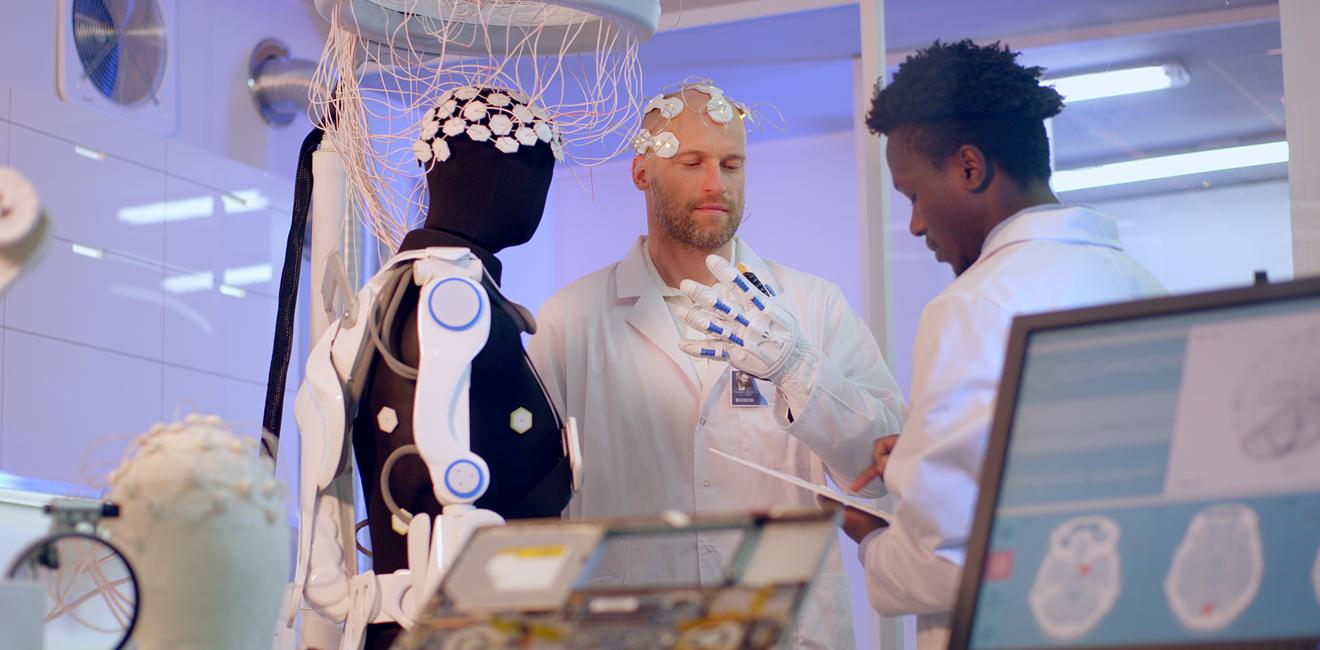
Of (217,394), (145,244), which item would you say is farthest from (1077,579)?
(217,394)

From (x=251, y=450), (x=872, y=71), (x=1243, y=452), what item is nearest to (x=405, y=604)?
(x=251, y=450)

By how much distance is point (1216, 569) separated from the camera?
99 centimetres

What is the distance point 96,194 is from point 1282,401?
378 cm

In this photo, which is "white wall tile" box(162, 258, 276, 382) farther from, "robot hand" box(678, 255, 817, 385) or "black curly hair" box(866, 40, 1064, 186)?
"black curly hair" box(866, 40, 1064, 186)

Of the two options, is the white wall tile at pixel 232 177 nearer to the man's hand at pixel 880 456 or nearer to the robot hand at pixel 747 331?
the robot hand at pixel 747 331

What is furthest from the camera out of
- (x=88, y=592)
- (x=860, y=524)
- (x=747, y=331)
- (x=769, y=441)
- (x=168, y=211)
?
(x=168, y=211)

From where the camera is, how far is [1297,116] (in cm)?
337

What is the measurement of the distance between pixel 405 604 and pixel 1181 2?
2.50m

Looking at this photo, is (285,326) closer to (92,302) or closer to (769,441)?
(769,441)

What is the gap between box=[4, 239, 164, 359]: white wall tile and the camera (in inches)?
155

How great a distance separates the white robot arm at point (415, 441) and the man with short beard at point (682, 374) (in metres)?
0.78

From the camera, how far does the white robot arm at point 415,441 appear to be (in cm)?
210

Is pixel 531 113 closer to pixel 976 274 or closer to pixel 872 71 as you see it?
pixel 976 274

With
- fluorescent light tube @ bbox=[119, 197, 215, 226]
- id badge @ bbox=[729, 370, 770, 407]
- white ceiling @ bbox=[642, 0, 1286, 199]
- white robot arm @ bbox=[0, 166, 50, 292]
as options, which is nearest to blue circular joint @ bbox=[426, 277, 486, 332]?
white robot arm @ bbox=[0, 166, 50, 292]
